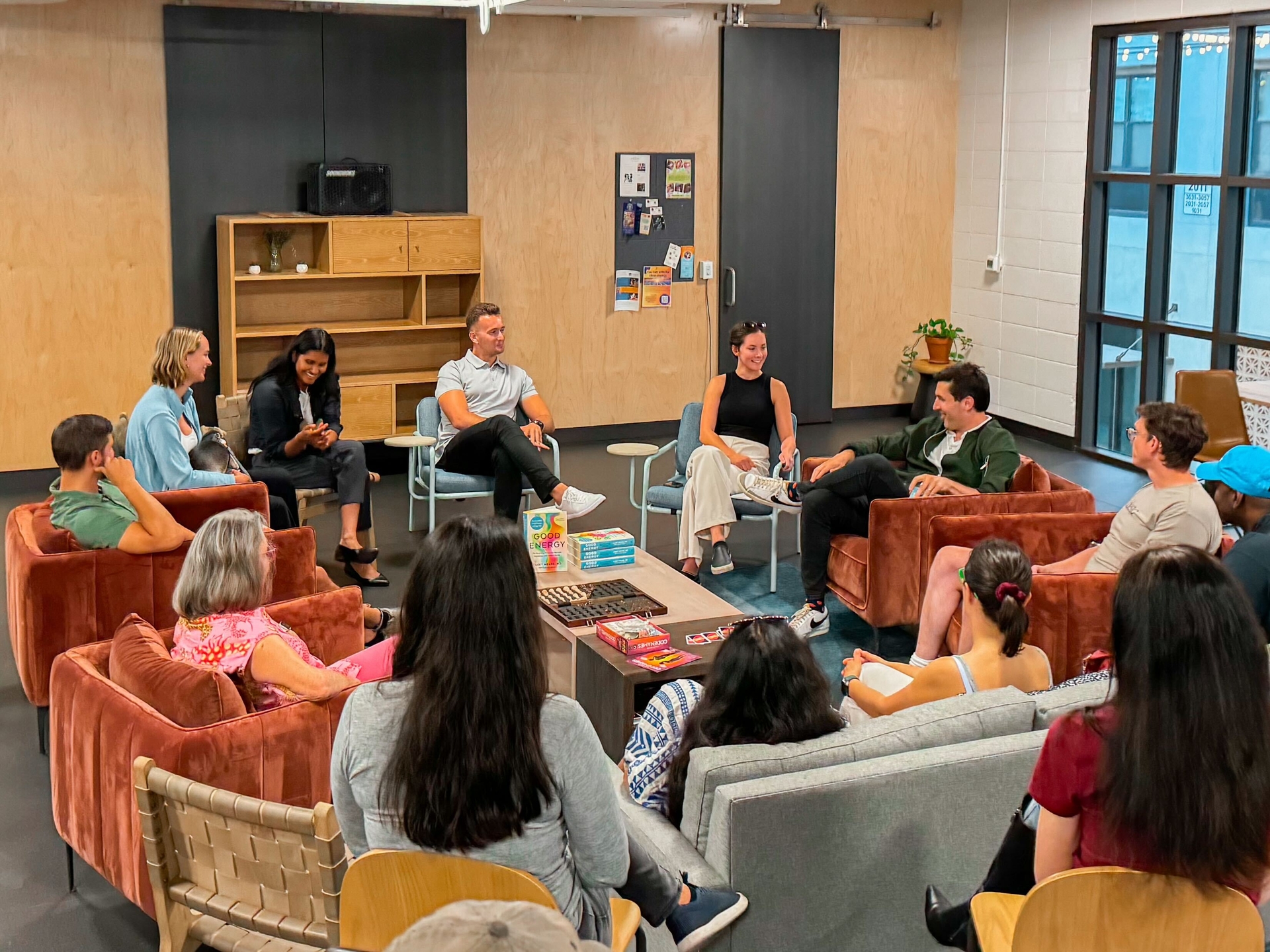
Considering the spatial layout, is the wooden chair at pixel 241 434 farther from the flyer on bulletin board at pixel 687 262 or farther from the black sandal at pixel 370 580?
the flyer on bulletin board at pixel 687 262

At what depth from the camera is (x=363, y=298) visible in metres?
8.73

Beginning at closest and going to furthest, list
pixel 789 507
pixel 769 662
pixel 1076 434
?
pixel 769 662 → pixel 789 507 → pixel 1076 434

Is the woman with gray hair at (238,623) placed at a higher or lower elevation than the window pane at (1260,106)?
lower

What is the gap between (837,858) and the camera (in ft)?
9.78

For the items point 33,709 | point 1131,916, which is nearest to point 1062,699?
point 1131,916

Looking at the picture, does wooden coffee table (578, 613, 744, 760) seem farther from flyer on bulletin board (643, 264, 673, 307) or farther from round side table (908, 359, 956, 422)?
round side table (908, 359, 956, 422)

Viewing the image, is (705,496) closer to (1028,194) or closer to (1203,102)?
(1203,102)

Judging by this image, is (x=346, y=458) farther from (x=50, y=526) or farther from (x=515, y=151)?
(x=515, y=151)

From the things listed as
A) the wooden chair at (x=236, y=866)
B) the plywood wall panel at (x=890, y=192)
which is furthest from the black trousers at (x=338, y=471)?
the plywood wall panel at (x=890, y=192)

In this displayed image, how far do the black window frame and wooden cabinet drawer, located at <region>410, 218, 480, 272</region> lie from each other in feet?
12.9

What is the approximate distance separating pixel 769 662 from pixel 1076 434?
22.7 feet

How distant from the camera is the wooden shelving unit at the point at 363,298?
824 centimetres

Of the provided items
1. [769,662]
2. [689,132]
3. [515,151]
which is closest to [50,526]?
[769,662]

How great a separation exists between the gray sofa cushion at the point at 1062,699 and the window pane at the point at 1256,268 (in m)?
5.33
